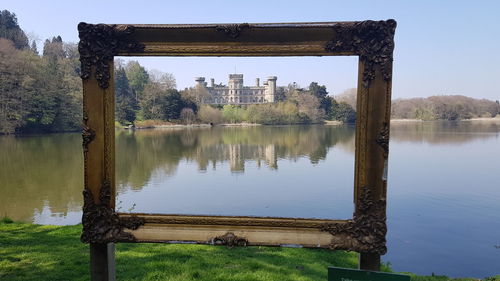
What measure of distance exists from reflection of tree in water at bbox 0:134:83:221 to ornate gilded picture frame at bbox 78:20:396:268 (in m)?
7.02

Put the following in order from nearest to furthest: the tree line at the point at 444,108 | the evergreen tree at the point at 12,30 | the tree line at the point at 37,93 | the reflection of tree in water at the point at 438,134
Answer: the reflection of tree in water at the point at 438,134 → the tree line at the point at 37,93 → the evergreen tree at the point at 12,30 → the tree line at the point at 444,108

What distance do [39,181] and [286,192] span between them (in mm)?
9504

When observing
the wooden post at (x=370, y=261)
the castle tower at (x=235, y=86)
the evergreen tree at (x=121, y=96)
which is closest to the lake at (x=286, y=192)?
the evergreen tree at (x=121, y=96)

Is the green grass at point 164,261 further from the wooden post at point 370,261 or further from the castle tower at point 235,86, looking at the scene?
the castle tower at point 235,86

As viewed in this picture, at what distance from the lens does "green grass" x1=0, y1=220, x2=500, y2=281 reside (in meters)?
3.60

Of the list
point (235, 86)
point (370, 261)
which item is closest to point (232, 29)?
point (235, 86)

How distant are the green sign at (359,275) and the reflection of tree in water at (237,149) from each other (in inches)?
173

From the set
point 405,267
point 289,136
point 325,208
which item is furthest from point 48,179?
point 405,267

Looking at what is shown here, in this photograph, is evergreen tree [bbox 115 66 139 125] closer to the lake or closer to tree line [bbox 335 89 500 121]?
the lake

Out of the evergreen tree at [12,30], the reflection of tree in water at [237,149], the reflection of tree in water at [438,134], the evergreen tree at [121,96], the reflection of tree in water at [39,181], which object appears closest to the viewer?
the evergreen tree at [121,96]

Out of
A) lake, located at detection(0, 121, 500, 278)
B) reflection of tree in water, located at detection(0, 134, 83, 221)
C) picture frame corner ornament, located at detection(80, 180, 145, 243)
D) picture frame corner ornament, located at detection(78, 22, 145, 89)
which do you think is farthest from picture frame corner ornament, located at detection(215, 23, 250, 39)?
reflection of tree in water, located at detection(0, 134, 83, 221)

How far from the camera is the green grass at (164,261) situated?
360 cm

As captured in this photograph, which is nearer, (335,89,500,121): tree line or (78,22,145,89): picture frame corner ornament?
(78,22,145,89): picture frame corner ornament

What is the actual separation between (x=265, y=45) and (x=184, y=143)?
9681mm
